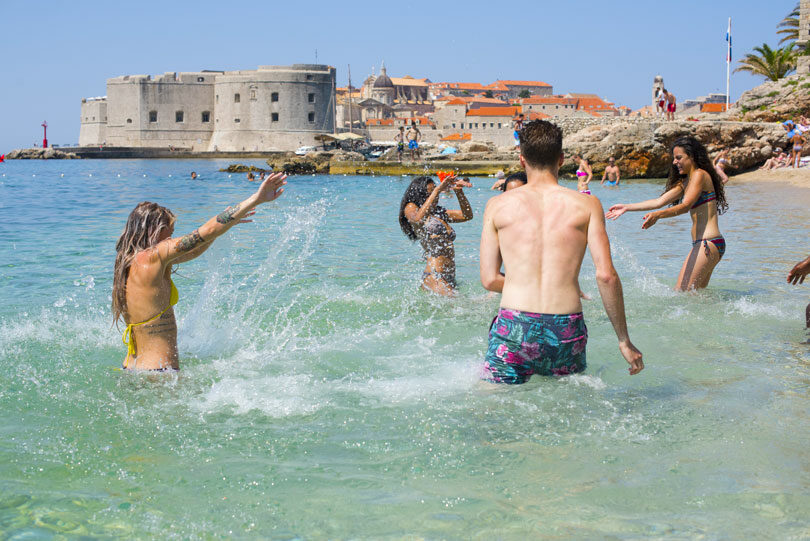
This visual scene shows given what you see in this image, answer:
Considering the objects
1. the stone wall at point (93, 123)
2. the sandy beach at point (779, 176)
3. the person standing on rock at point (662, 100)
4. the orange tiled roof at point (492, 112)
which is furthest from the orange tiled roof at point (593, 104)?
the sandy beach at point (779, 176)

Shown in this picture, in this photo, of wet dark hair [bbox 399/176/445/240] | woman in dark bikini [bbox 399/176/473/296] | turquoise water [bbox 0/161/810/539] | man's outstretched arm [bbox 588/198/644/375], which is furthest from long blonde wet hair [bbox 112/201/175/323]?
wet dark hair [bbox 399/176/445/240]

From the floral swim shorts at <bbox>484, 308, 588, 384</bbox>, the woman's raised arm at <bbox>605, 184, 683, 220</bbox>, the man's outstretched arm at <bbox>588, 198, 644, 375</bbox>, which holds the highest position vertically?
the woman's raised arm at <bbox>605, 184, 683, 220</bbox>

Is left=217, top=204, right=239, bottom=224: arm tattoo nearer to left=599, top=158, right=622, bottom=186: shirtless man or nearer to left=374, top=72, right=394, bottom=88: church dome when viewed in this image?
left=599, top=158, right=622, bottom=186: shirtless man

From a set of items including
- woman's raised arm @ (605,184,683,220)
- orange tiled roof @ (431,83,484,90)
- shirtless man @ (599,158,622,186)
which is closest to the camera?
woman's raised arm @ (605,184,683,220)

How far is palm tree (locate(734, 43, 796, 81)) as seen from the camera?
40.5m

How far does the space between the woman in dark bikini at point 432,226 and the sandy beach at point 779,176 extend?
55.2ft

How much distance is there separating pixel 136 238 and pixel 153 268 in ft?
0.71

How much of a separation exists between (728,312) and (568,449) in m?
3.63

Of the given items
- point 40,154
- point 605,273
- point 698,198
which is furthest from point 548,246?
point 40,154

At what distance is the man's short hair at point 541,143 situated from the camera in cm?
337

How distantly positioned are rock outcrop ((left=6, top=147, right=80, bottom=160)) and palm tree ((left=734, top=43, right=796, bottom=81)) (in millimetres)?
68805

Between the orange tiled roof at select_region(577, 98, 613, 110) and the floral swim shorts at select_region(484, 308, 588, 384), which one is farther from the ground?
the orange tiled roof at select_region(577, 98, 613, 110)

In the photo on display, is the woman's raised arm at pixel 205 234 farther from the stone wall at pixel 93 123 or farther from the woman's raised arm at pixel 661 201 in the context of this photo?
the stone wall at pixel 93 123

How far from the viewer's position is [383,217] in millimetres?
16766
